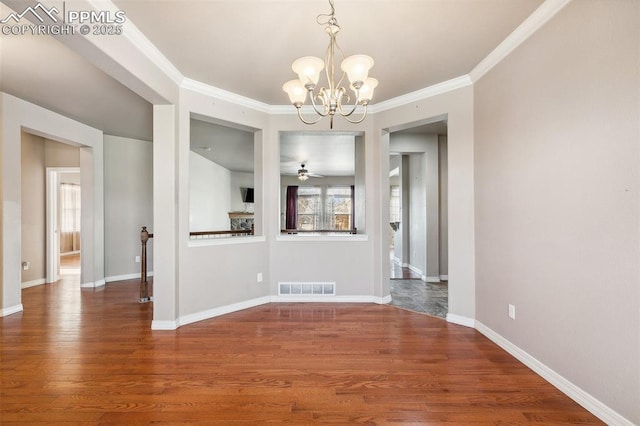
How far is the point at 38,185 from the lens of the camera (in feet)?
17.2

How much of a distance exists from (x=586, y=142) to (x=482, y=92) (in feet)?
4.80

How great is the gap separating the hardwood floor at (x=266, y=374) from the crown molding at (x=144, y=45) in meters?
2.73

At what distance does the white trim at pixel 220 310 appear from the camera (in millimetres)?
3393

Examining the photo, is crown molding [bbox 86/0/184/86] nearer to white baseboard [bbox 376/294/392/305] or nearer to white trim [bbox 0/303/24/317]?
white trim [bbox 0/303/24/317]

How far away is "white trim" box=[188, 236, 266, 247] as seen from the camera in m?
3.48

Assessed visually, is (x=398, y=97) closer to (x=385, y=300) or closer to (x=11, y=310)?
(x=385, y=300)

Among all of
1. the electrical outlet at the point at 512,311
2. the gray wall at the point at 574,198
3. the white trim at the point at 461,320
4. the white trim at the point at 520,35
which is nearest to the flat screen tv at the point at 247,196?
the white trim at the point at 461,320

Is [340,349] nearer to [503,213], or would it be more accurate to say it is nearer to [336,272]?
[336,272]

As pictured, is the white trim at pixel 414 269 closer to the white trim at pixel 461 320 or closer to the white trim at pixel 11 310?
the white trim at pixel 461 320

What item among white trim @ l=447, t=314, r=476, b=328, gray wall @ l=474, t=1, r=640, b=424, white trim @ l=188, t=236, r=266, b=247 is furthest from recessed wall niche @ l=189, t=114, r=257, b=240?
gray wall @ l=474, t=1, r=640, b=424

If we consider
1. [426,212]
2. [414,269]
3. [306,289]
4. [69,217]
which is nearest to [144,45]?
[306,289]

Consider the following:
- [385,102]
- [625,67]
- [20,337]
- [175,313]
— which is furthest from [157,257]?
[625,67]

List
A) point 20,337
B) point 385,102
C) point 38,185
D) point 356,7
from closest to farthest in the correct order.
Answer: point 356,7, point 20,337, point 385,102, point 38,185

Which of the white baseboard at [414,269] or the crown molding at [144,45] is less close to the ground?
the crown molding at [144,45]
